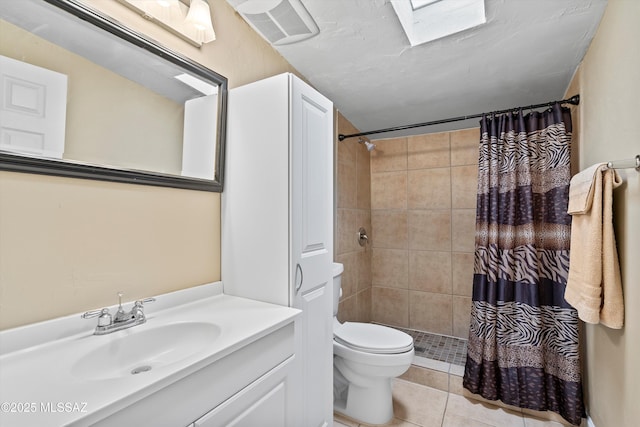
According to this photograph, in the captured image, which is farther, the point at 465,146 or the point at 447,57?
the point at 465,146

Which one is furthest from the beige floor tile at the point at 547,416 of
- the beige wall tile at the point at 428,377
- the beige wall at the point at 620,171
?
the beige wall tile at the point at 428,377

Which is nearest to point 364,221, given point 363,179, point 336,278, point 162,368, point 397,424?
point 363,179

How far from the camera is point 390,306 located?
3018mm

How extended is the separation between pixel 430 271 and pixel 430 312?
40 centimetres

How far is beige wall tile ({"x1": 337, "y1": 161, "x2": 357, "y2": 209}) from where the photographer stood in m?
2.45

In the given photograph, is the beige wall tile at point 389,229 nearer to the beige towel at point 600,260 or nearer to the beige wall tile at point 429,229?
the beige wall tile at point 429,229

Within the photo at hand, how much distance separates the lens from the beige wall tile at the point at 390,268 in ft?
9.75

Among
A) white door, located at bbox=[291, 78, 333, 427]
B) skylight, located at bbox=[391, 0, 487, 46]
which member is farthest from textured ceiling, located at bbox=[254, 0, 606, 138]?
white door, located at bbox=[291, 78, 333, 427]

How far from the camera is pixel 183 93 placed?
1.21 metres

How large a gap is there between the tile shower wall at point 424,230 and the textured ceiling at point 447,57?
0.52 meters

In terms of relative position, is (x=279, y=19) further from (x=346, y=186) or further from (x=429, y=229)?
(x=429, y=229)

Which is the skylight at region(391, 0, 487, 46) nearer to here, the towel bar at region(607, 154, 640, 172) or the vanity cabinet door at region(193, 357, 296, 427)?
the towel bar at region(607, 154, 640, 172)

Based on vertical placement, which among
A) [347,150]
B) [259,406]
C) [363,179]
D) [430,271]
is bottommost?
[259,406]

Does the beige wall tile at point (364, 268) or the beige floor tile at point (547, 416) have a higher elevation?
the beige wall tile at point (364, 268)
